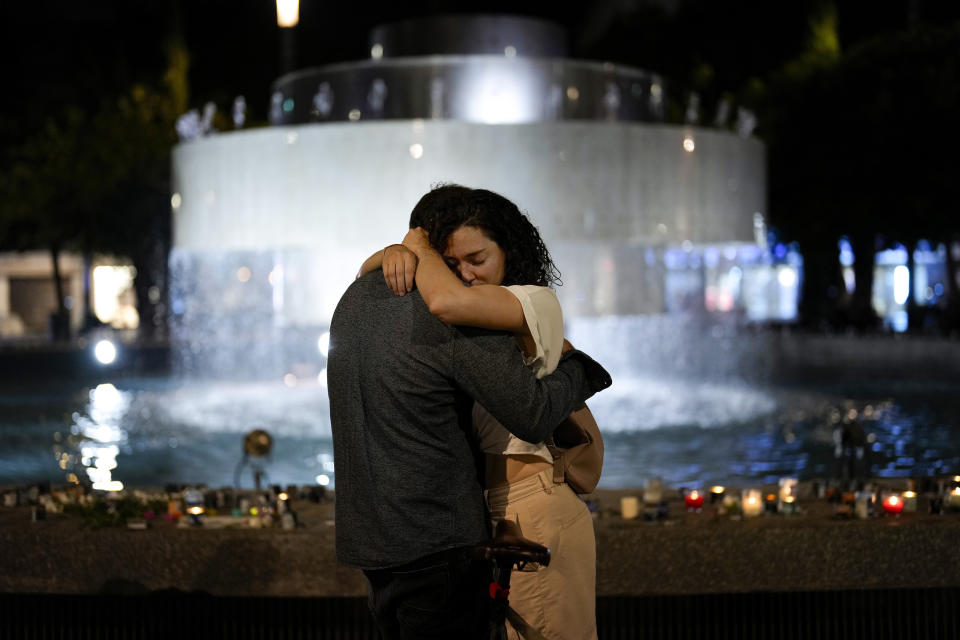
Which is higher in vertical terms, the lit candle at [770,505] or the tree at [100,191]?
the tree at [100,191]

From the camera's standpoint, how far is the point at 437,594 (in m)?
2.56

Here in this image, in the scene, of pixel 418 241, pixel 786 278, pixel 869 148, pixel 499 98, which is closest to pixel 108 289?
pixel 786 278

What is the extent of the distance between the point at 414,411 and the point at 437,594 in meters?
0.41

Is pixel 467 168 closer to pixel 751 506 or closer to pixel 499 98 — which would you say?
pixel 499 98

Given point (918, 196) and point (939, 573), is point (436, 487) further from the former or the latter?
point (918, 196)

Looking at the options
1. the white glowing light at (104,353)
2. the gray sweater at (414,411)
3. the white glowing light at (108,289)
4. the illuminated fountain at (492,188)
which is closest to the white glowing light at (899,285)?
the white glowing light at (108,289)

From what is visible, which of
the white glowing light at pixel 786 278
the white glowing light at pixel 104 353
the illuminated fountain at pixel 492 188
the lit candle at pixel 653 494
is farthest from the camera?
the white glowing light at pixel 786 278

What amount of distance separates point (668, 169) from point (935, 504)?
668cm

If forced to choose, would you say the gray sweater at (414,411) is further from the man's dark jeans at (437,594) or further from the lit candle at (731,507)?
the lit candle at (731,507)

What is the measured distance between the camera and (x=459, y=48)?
12906mm

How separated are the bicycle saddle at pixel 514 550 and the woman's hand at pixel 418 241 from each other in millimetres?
647

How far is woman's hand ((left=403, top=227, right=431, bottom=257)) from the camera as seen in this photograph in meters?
2.60

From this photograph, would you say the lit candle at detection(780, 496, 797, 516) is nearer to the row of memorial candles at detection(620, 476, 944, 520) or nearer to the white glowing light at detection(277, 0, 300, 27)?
the row of memorial candles at detection(620, 476, 944, 520)

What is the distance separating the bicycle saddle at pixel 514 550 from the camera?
8.18ft
